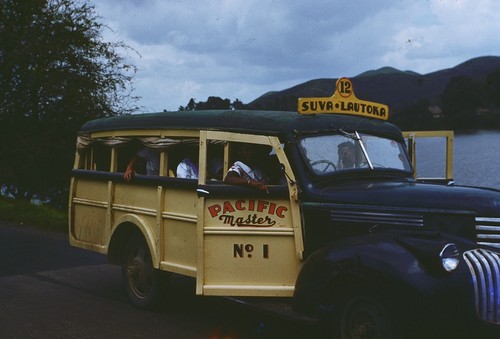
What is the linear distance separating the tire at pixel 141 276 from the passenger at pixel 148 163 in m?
0.75

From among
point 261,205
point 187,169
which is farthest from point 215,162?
point 261,205

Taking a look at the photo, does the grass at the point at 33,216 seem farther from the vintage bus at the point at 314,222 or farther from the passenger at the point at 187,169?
the passenger at the point at 187,169

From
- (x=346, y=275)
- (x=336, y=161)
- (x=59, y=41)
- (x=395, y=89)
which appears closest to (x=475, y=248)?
(x=346, y=275)

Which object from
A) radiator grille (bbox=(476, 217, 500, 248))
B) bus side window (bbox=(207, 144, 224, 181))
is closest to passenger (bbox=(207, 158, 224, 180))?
bus side window (bbox=(207, 144, 224, 181))

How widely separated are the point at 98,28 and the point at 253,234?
21.0 metres

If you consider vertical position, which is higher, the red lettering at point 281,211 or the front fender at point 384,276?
the red lettering at point 281,211

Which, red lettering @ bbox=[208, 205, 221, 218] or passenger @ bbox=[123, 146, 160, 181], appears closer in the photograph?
red lettering @ bbox=[208, 205, 221, 218]

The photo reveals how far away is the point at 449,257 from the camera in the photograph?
197 inches

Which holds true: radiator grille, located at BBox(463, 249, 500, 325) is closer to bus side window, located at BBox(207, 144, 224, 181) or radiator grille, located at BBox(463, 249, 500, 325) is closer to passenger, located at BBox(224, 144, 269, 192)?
passenger, located at BBox(224, 144, 269, 192)

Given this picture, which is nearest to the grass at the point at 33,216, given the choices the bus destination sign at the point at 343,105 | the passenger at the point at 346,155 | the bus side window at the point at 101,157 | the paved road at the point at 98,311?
the paved road at the point at 98,311

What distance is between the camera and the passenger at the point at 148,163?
7.77 metres

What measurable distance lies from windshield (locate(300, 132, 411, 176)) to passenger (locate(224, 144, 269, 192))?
0.54 metres

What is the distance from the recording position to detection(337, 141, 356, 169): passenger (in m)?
6.46

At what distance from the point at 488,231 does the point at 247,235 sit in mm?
2141
